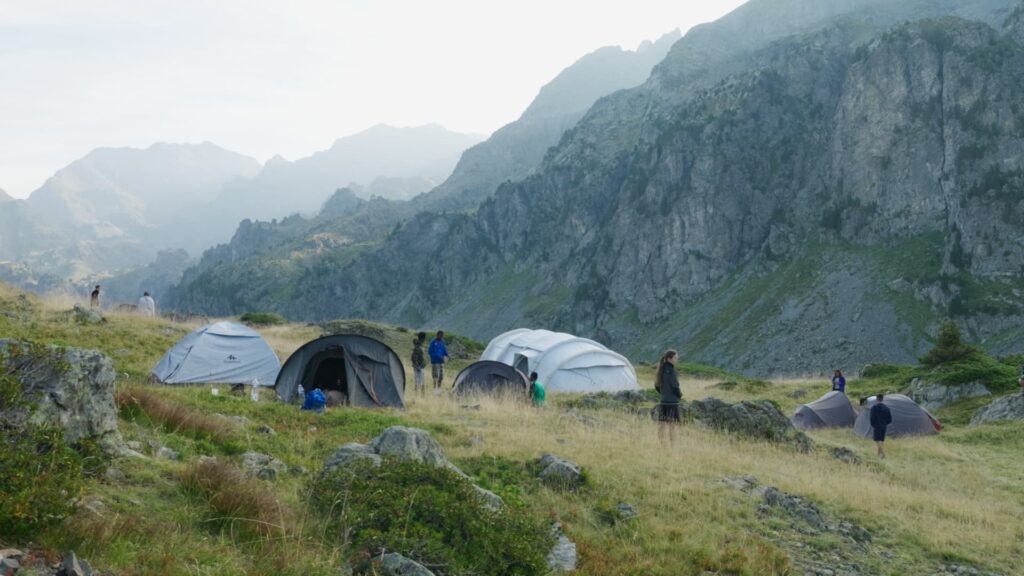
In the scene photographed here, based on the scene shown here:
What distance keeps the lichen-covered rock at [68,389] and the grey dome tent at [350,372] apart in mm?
12114

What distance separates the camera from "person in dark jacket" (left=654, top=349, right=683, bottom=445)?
16.0m

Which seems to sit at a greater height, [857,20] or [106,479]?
[857,20]

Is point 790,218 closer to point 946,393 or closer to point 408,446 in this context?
point 946,393

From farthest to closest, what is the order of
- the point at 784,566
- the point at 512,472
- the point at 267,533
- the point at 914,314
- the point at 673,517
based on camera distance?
1. the point at 914,314
2. the point at 512,472
3. the point at 673,517
4. the point at 784,566
5. the point at 267,533

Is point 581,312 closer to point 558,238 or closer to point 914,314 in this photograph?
point 558,238

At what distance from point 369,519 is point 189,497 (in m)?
1.98

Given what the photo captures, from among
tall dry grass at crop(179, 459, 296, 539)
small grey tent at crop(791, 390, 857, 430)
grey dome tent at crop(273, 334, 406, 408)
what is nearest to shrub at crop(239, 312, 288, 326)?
grey dome tent at crop(273, 334, 406, 408)

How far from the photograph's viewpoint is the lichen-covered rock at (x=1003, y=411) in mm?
25516

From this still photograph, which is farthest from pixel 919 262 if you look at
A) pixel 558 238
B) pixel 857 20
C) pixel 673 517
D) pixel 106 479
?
pixel 106 479

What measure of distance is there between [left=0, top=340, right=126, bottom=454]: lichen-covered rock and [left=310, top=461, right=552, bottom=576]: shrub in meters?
2.51

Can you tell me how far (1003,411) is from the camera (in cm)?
2614

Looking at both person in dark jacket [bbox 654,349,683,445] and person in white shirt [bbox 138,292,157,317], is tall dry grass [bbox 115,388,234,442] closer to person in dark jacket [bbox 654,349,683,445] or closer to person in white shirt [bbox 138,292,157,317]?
person in dark jacket [bbox 654,349,683,445]

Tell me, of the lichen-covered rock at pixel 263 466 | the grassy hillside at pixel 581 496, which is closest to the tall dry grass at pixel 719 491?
the grassy hillside at pixel 581 496

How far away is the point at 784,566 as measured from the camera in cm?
862
